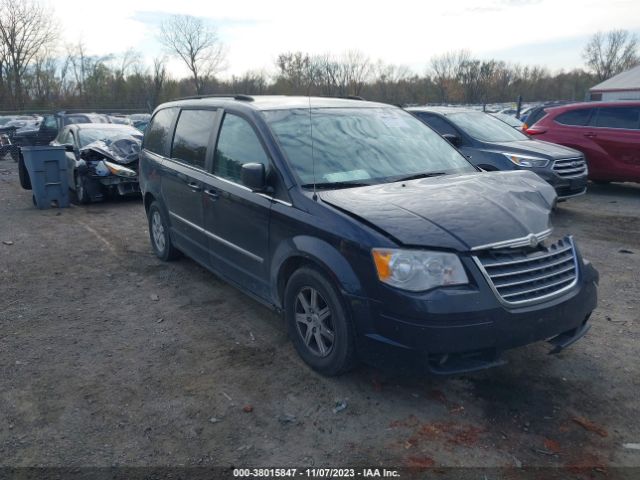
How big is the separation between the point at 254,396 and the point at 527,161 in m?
6.75

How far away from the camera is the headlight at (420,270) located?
9.64 ft

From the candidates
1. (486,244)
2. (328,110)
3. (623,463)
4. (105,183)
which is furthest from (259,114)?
(105,183)

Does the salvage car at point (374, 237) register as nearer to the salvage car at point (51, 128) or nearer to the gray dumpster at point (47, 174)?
the gray dumpster at point (47, 174)

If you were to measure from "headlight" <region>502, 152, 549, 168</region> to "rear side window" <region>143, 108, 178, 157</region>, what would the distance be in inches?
212

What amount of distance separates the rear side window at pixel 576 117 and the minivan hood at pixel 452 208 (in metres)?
8.15

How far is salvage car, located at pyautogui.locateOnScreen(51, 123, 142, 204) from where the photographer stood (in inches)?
405

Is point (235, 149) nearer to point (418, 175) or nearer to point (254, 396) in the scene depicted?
point (418, 175)

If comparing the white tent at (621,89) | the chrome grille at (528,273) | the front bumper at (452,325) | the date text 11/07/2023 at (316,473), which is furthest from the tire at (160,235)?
the white tent at (621,89)

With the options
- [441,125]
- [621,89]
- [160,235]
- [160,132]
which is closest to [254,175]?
[160,132]

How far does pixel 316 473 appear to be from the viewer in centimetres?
270

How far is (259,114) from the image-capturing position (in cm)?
421

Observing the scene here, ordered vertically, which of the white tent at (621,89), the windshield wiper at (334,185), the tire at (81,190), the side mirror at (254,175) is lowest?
the tire at (81,190)

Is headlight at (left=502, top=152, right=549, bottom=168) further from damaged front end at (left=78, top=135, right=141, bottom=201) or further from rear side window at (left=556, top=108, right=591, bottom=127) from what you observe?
damaged front end at (left=78, top=135, right=141, bottom=201)

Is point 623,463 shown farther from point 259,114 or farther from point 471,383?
point 259,114
